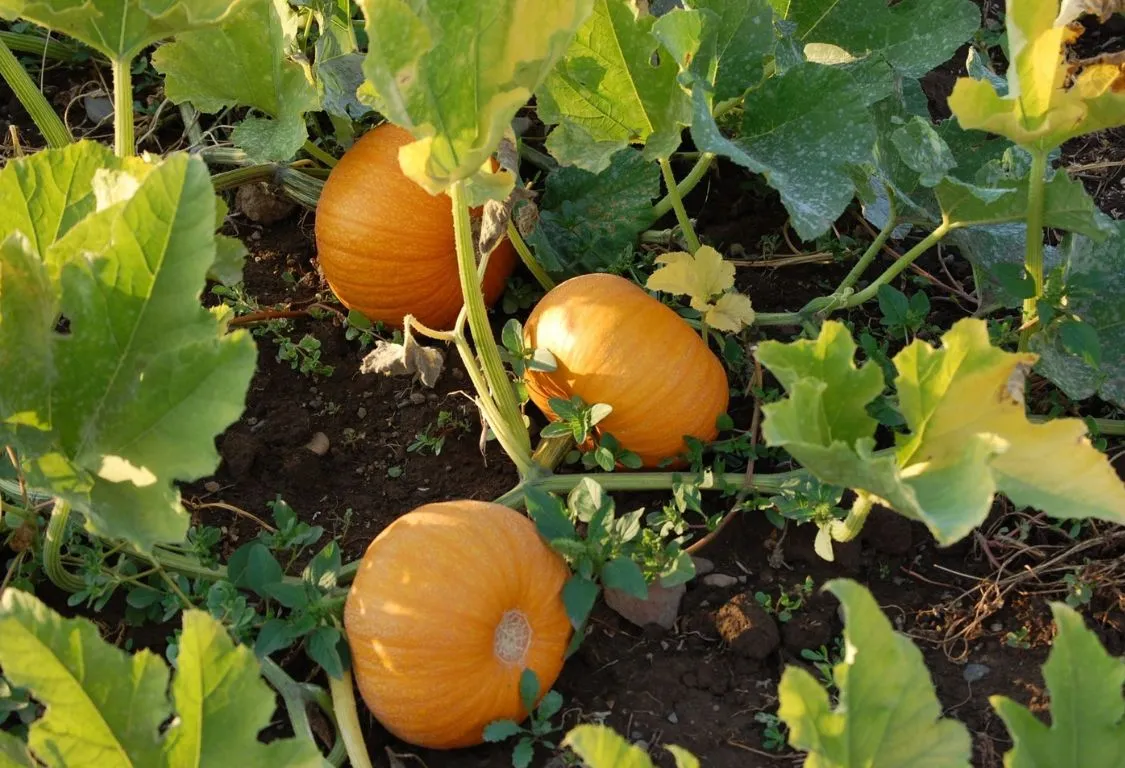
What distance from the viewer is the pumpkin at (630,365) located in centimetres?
210

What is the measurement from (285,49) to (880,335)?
4.11 feet

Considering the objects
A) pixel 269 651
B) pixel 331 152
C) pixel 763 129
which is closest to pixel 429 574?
pixel 269 651

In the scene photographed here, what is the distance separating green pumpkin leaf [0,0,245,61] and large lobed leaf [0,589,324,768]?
91 centimetres

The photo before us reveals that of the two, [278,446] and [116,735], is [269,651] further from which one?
[278,446]

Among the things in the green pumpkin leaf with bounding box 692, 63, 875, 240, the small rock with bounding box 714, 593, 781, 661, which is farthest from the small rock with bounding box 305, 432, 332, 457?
the green pumpkin leaf with bounding box 692, 63, 875, 240

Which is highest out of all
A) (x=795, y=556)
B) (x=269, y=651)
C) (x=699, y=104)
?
(x=699, y=104)

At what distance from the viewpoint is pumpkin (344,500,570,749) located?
5.88 feet

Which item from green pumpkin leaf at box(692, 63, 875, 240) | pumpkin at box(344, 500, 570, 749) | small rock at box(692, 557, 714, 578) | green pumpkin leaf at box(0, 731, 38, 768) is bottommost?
small rock at box(692, 557, 714, 578)

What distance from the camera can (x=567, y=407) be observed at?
2.08 metres

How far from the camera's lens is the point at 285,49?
242 cm

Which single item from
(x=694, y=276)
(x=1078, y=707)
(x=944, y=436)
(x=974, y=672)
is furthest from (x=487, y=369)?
(x=1078, y=707)

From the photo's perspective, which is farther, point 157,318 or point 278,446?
point 278,446

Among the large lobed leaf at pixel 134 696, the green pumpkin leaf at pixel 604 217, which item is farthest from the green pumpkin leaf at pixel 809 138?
the large lobed leaf at pixel 134 696

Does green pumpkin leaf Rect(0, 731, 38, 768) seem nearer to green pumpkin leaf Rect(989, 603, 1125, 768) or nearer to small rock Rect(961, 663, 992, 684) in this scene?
green pumpkin leaf Rect(989, 603, 1125, 768)
